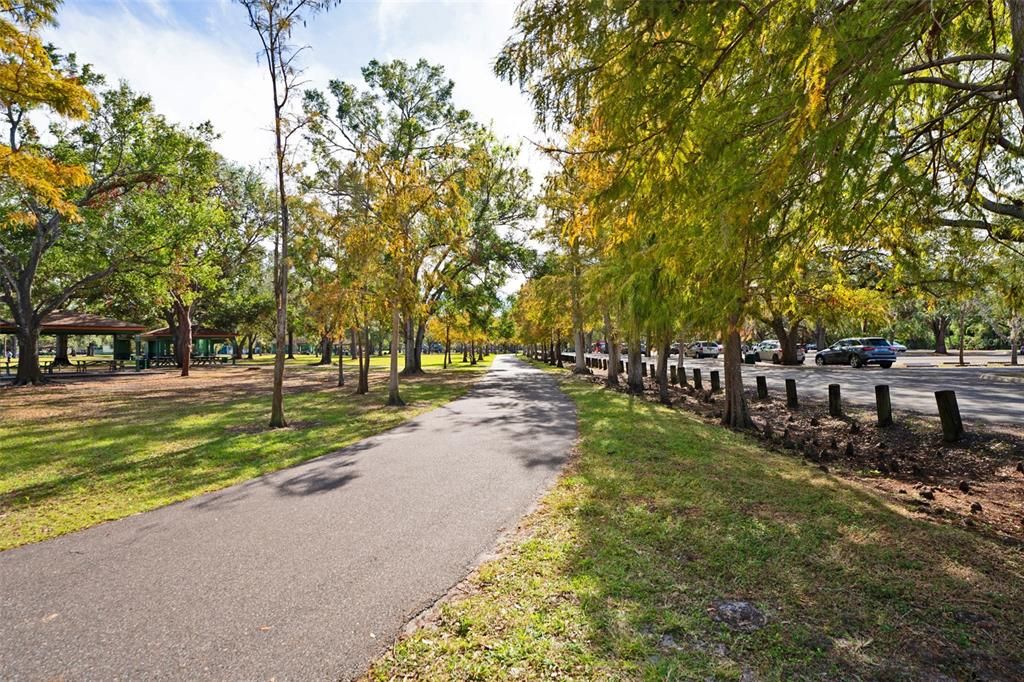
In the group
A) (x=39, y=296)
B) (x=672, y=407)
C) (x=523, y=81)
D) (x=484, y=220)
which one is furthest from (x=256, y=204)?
(x=523, y=81)

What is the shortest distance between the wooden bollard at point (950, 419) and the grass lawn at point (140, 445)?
35.1ft

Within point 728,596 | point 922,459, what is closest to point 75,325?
point 728,596

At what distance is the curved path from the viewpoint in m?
2.60

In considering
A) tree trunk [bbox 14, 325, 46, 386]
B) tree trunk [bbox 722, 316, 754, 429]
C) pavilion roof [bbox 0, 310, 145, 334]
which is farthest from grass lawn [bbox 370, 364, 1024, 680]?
pavilion roof [bbox 0, 310, 145, 334]

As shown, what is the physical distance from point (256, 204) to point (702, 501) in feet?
123

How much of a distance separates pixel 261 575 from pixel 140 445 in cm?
680

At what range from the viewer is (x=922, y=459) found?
7578 millimetres

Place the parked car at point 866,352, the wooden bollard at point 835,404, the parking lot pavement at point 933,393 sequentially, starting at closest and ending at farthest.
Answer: the parking lot pavement at point 933,393, the wooden bollard at point 835,404, the parked car at point 866,352

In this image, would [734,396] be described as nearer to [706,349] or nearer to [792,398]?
[792,398]

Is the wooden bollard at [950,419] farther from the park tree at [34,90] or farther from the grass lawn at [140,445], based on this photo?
the park tree at [34,90]

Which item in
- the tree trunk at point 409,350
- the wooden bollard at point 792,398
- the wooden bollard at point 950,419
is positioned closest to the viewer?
the wooden bollard at point 950,419

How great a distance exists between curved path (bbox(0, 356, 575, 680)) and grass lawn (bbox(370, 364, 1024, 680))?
433mm

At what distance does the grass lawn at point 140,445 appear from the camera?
17.3 feet

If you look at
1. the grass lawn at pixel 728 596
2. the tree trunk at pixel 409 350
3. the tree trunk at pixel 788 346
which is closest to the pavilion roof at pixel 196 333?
the tree trunk at pixel 409 350
